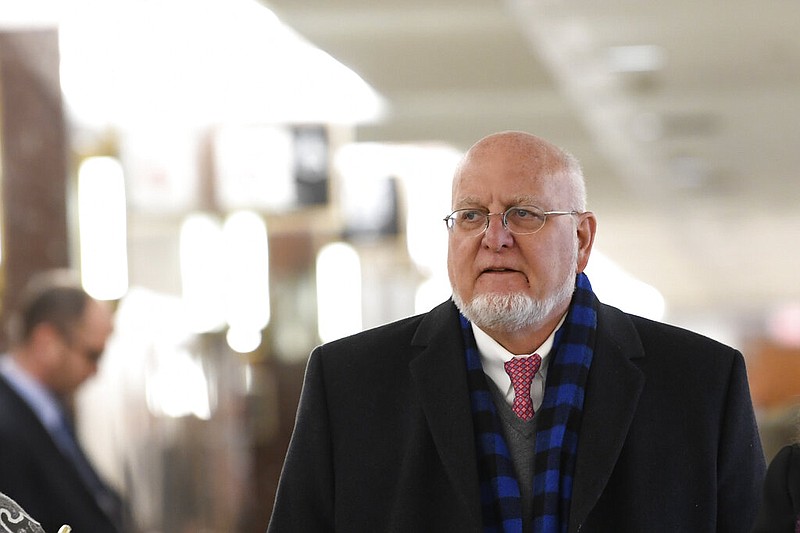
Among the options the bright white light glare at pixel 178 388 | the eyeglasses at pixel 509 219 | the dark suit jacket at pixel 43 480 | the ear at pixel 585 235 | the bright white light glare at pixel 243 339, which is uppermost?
the eyeglasses at pixel 509 219

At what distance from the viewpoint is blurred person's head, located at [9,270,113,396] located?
5910 millimetres

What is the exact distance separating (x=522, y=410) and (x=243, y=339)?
8.68 metres

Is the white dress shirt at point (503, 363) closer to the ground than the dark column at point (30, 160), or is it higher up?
closer to the ground

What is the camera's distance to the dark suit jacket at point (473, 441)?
2809mm

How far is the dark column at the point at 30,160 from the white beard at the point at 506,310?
483 centimetres

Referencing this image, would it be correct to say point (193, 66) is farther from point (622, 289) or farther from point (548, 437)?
point (622, 289)

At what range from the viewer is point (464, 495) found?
9.04 feet

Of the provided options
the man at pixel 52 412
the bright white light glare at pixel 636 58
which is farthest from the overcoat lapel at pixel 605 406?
the bright white light glare at pixel 636 58

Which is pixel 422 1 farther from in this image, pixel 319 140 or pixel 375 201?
pixel 375 201

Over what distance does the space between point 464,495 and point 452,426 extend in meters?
0.16

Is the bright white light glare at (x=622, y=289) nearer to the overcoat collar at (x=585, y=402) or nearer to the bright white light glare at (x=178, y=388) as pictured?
the bright white light glare at (x=178, y=388)

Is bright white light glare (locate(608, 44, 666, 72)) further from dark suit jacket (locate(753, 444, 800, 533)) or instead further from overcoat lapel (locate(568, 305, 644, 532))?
dark suit jacket (locate(753, 444, 800, 533))

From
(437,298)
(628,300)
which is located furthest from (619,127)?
(628,300)

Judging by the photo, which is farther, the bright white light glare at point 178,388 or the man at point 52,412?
the bright white light glare at point 178,388
